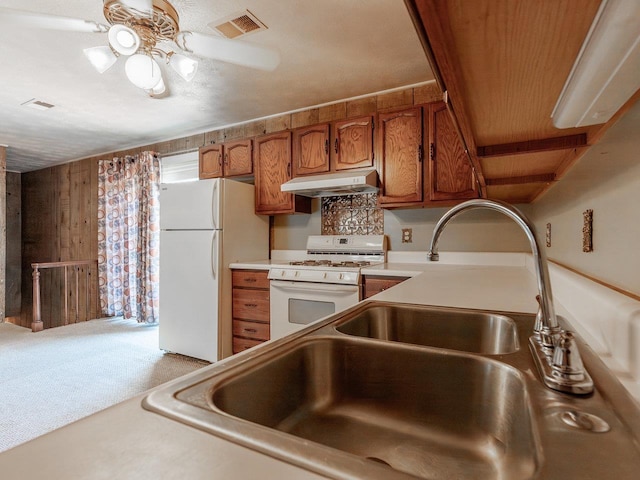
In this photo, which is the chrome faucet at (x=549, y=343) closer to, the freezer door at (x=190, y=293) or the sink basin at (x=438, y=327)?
the sink basin at (x=438, y=327)

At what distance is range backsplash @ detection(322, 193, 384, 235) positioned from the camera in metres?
3.11

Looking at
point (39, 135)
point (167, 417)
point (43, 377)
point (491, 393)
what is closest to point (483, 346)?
point (491, 393)

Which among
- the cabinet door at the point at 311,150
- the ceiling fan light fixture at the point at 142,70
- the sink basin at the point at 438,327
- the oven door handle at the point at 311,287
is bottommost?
the oven door handle at the point at 311,287

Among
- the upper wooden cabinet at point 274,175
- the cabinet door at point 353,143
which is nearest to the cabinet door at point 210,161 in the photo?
the upper wooden cabinet at point 274,175

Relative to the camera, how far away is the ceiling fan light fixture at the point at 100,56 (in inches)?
72.3

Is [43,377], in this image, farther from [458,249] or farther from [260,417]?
[458,249]

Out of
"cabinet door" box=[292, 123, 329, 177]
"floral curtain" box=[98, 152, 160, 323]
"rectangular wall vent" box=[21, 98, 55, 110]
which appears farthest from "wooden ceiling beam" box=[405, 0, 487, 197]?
"floral curtain" box=[98, 152, 160, 323]

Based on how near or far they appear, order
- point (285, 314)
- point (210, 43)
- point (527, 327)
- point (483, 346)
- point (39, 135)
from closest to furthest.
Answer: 1. point (527, 327)
2. point (483, 346)
3. point (210, 43)
4. point (285, 314)
5. point (39, 135)

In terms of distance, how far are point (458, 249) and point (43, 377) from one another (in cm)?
363

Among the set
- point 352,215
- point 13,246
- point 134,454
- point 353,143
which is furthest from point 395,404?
point 13,246

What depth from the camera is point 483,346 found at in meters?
1.02

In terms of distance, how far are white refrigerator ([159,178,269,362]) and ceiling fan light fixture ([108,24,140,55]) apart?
127cm

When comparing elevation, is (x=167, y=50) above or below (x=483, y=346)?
above

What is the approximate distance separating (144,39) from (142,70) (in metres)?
0.16
